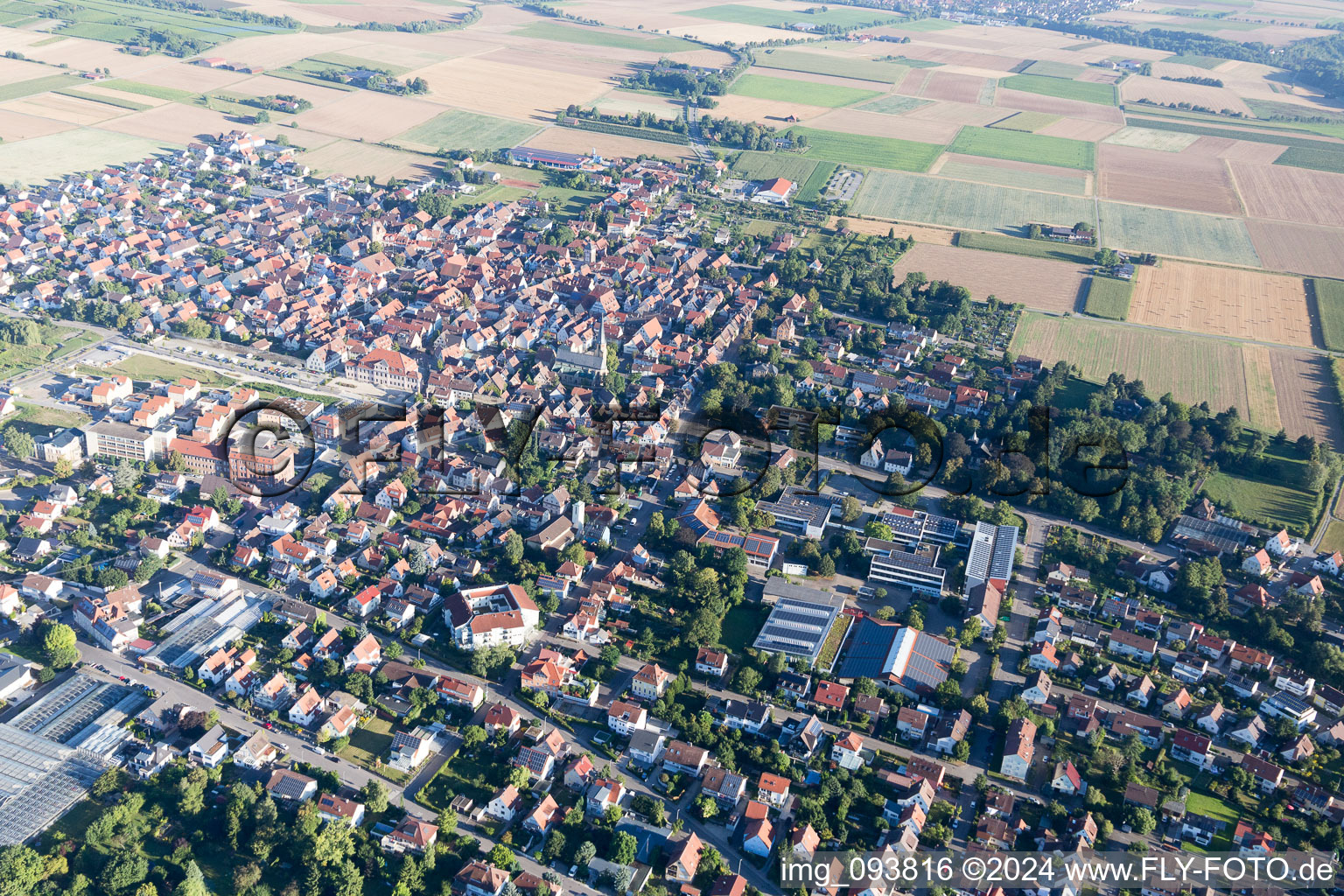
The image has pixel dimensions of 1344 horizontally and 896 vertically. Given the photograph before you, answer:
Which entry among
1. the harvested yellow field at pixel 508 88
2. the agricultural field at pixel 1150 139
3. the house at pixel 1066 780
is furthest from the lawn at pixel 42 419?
the agricultural field at pixel 1150 139

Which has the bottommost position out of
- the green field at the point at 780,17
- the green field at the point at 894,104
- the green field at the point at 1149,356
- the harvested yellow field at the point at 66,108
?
the green field at the point at 1149,356

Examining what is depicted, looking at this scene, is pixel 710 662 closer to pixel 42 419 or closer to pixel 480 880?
pixel 480 880

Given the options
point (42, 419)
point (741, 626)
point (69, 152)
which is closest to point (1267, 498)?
point (741, 626)

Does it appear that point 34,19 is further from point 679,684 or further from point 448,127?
point 679,684

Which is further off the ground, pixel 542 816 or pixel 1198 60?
pixel 1198 60

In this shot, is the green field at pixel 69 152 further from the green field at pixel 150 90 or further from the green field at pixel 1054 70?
the green field at pixel 1054 70

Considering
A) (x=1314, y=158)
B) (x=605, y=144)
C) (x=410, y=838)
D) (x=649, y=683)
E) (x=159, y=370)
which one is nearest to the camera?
(x=410, y=838)

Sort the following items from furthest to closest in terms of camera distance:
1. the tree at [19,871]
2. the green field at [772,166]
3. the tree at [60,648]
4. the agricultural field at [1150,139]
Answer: the agricultural field at [1150,139], the green field at [772,166], the tree at [60,648], the tree at [19,871]
